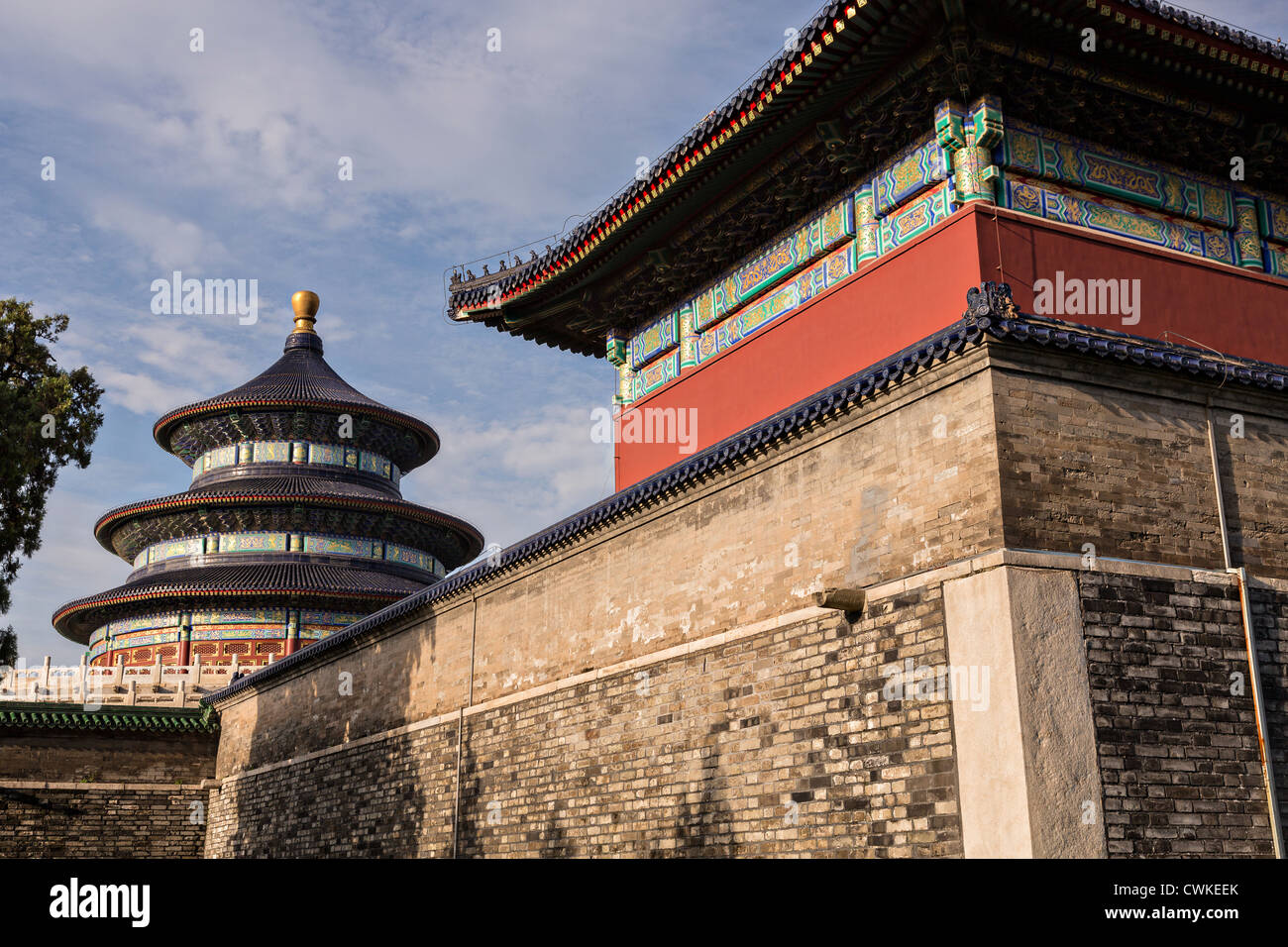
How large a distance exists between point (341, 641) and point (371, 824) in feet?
10.4

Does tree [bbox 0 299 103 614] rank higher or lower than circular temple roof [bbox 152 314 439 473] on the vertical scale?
lower

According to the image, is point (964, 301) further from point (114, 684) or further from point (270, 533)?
point (270, 533)

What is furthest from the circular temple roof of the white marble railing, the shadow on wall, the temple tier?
the shadow on wall

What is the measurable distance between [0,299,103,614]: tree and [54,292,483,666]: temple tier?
546 inches

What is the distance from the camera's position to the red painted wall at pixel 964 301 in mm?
11117

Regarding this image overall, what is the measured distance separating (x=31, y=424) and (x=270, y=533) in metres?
17.3

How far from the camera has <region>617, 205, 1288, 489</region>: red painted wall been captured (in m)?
11.1

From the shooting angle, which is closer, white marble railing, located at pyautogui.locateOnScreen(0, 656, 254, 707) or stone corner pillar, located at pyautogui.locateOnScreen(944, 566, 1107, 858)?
stone corner pillar, located at pyautogui.locateOnScreen(944, 566, 1107, 858)

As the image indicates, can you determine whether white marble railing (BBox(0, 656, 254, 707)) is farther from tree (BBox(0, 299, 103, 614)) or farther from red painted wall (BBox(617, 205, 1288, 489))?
red painted wall (BBox(617, 205, 1288, 489))

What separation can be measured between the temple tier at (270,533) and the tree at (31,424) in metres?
13.9

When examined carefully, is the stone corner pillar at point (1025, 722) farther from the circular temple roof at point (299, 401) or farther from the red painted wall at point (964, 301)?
the circular temple roof at point (299, 401)

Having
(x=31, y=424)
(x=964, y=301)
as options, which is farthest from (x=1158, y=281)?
(x=31, y=424)

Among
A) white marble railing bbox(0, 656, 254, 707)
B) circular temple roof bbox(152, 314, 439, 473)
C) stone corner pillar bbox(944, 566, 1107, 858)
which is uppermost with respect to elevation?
circular temple roof bbox(152, 314, 439, 473)
